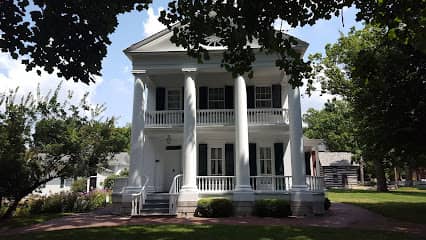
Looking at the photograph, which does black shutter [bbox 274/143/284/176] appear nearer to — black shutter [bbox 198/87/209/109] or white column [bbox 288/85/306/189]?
white column [bbox 288/85/306/189]

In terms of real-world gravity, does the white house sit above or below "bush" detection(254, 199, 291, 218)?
above

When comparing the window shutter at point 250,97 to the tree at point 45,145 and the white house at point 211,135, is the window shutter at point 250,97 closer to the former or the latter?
the white house at point 211,135

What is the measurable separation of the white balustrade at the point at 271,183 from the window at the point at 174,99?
6.14 meters

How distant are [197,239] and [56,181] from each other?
30049 mm

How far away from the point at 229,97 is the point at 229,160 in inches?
143

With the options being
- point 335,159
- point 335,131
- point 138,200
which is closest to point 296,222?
point 138,200

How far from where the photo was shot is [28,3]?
27.6ft

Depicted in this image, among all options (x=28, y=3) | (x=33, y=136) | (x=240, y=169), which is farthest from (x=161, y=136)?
(x=28, y=3)

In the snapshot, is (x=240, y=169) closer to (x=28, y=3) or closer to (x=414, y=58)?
(x=414, y=58)

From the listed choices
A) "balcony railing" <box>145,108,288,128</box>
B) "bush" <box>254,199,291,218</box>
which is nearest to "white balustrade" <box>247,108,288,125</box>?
"balcony railing" <box>145,108,288,128</box>

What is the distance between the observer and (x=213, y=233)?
10719 mm

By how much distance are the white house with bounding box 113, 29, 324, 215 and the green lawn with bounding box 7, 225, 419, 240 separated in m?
4.36

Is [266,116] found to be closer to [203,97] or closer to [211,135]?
[211,135]

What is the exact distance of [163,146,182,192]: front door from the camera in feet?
65.6
